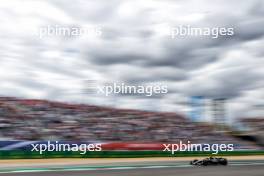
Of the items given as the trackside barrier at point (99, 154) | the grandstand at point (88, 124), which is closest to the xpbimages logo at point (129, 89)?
the grandstand at point (88, 124)

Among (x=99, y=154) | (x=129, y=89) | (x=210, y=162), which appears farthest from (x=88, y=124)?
(x=129, y=89)

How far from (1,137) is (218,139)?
10.6 metres

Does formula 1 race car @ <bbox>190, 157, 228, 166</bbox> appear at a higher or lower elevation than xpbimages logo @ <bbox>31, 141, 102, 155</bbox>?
lower

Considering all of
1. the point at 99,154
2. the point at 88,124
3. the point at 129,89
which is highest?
the point at 129,89

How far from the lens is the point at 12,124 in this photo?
23.9 metres

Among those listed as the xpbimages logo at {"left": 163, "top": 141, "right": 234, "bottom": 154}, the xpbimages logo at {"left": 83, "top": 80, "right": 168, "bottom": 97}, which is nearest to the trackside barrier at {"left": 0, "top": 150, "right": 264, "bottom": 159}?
the xpbimages logo at {"left": 163, "top": 141, "right": 234, "bottom": 154}

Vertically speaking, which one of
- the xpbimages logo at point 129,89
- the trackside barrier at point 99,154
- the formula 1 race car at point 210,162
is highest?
the xpbimages logo at point 129,89

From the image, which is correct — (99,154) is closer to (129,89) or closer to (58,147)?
(58,147)

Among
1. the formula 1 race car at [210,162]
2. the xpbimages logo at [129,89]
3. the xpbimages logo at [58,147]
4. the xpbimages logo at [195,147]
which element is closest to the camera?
the xpbimages logo at [129,89]

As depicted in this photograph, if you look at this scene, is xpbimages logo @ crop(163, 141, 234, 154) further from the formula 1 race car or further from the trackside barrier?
Answer: the formula 1 race car

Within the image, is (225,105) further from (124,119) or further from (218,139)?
(124,119)

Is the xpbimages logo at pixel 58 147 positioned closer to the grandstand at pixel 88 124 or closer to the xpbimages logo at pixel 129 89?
the grandstand at pixel 88 124

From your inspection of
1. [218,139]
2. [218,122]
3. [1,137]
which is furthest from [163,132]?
[1,137]

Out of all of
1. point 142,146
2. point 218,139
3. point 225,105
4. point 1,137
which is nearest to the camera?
point 225,105
